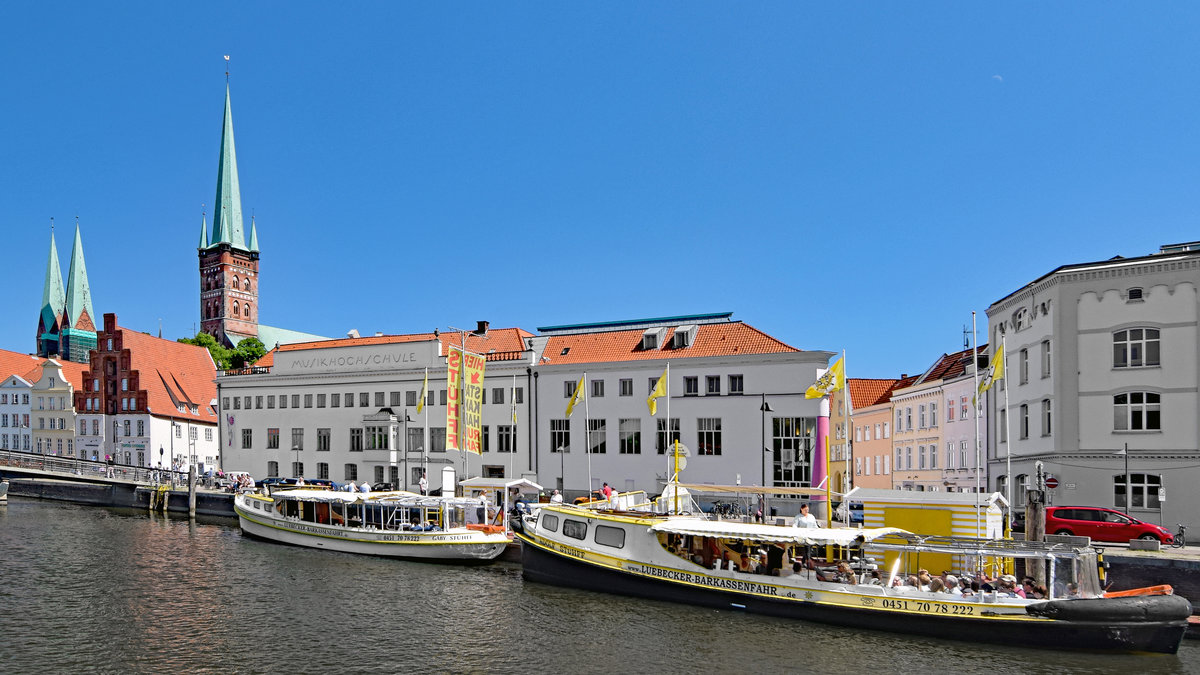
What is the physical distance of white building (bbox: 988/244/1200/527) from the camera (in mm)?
41781

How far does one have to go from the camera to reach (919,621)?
29125 millimetres

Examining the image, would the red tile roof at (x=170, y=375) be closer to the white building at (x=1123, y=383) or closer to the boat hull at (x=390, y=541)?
the boat hull at (x=390, y=541)

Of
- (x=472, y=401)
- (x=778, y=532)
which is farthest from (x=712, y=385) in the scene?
(x=778, y=532)

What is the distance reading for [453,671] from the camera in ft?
84.0

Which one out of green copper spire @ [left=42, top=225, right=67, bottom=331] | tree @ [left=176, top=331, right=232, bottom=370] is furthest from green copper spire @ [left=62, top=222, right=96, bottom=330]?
tree @ [left=176, top=331, right=232, bottom=370]

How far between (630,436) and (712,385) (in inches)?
268

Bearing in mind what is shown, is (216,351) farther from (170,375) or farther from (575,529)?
(575,529)

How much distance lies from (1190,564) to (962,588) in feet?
27.4

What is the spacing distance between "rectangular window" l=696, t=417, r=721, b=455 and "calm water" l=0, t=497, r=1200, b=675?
2071 cm

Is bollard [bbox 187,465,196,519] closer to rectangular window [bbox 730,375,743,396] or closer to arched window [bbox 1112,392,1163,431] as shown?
rectangular window [bbox 730,375,743,396]

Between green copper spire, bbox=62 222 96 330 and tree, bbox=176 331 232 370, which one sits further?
green copper spire, bbox=62 222 96 330

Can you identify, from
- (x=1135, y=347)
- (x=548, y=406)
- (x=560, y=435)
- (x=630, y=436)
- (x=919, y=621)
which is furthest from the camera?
(x=548, y=406)

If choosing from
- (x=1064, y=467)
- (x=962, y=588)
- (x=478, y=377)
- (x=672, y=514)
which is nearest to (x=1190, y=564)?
(x=962, y=588)

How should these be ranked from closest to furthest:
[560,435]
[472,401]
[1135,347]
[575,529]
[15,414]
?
→ [575,529] → [1135,347] → [472,401] → [560,435] → [15,414]
